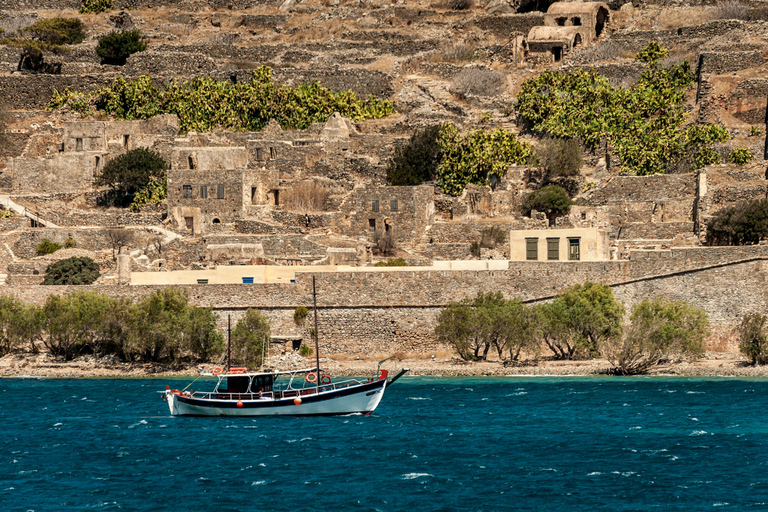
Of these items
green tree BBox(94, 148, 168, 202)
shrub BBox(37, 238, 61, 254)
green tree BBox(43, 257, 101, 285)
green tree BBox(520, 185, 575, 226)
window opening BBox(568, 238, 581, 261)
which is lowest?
green tree BBox(43, 257, 101, 285)

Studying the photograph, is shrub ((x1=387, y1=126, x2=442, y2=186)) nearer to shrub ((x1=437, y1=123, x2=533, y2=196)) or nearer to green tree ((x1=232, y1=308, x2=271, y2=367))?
shrub ((x1=437, y1=123, x2=533, y2=196))

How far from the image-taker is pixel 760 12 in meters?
89.5

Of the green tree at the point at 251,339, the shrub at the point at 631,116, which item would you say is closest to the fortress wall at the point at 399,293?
the green tree at the point at 251,339

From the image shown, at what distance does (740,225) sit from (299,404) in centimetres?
2047

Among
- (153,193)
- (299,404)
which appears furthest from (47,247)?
(299,404)

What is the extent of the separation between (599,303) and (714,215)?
754 centimetres

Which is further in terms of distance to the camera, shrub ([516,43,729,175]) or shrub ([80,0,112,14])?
shrub ([80,0,112,14])

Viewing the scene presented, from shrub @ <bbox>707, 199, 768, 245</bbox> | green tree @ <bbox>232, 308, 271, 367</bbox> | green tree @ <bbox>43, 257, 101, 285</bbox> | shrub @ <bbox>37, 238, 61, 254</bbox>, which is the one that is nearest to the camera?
green tree @ <bbox>232, 308, 271, 367</bbox>

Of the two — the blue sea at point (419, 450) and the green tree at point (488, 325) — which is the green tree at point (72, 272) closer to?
the blue sea at point (419, 450)

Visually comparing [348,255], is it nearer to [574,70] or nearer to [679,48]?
[574,70]

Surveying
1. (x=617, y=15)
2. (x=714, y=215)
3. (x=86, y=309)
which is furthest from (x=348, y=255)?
(x=617, y=15)

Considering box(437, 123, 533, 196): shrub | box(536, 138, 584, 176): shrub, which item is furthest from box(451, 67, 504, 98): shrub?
Answer: box(536, 138, 584, 176): shrub

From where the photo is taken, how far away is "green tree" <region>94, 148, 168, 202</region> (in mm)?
74062

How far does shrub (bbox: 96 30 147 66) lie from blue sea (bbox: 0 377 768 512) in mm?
33308
